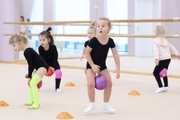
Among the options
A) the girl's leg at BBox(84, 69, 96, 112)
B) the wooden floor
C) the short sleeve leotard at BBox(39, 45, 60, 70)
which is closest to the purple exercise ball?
the girl's leg at BBox(84, 69, 96, 112)

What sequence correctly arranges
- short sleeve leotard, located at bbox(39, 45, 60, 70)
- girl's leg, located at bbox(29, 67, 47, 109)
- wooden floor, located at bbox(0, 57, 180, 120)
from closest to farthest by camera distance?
wooden floor, located at bbox(0, 57, 180, 120) < girl's leg, located at bbox(29, 67, 47, 109) < short sleeve leotard, located at bbox(39, 45, 60, 70)

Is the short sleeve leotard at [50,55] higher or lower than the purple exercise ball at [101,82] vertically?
higher

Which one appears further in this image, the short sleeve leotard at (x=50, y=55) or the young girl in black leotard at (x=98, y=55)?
the short sleeve leotard at (x=50, y=55)

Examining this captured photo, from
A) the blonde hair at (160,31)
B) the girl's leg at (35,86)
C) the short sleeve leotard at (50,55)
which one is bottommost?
the girl's leg at (35,86)

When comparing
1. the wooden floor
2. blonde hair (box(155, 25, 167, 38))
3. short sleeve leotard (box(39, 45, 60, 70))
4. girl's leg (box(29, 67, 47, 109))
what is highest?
blonde hair (box(155, 25, 167, 38))

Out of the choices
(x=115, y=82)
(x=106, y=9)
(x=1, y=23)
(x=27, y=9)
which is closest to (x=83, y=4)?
(x=106, y=9)

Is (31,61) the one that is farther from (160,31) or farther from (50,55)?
(160,31)

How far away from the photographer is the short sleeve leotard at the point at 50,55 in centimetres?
680

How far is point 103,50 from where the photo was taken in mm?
4977

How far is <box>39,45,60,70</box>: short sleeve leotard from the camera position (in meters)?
6.80

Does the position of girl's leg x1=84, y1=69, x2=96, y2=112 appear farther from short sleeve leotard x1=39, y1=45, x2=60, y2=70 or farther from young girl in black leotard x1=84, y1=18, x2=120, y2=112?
short sleeve leotard x1=39, y1=45, x2=60, y2=70

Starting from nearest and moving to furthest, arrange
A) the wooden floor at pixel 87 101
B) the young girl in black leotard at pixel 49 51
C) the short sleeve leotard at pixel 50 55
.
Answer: the wooden floor at pixel 87 101
the young girl in black leotard at pixel 49 51
the short sleeve leotard at pixel 50 55

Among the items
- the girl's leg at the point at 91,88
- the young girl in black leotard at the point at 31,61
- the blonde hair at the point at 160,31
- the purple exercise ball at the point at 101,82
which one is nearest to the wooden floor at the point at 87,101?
the girl's leg at the point at 91,88

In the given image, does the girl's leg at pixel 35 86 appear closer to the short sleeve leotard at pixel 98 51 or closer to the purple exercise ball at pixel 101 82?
the short sleeve leotard at pixel 98 51
